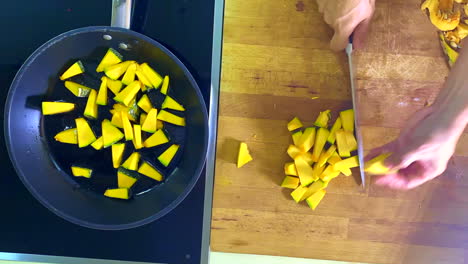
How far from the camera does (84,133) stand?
103 centimetres

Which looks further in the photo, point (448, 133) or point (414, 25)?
point (414, 25)

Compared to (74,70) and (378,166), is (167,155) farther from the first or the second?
(378,166)

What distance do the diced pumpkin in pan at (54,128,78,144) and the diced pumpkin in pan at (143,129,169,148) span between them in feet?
0.64

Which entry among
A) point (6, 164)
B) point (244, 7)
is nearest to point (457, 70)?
point (244, 7)

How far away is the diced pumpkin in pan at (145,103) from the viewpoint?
1025 millimetres

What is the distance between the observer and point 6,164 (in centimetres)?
108

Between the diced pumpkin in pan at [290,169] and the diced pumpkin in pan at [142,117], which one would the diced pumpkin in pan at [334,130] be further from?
the diced pumpkin in pan at [142,117]

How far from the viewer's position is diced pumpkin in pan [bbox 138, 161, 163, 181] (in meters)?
1.03

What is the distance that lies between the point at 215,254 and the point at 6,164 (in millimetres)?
647

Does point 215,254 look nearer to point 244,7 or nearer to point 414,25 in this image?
point 244,7

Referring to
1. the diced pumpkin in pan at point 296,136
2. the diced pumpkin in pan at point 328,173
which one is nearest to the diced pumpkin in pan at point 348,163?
the diced pumpkin in pan at point 328,173

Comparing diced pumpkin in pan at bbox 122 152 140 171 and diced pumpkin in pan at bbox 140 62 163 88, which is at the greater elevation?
diced pumpkin in pan at bbox 140 62 163 88

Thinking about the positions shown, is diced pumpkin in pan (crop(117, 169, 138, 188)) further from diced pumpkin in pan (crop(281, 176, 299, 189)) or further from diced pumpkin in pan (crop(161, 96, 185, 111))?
diced pumpkin in pan (crop(281, 176, 299, 189))

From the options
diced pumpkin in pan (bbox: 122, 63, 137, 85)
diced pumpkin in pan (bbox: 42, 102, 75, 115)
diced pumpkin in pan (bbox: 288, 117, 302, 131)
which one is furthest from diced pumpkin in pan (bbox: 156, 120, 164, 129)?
diced pumpkin in pan (bbox: 288, 117, 302, 131)
